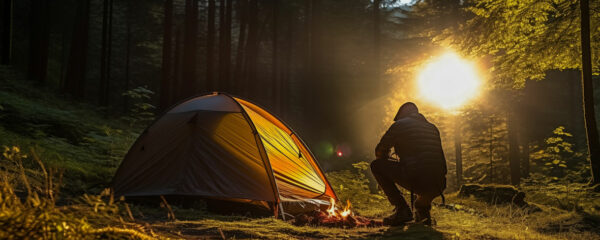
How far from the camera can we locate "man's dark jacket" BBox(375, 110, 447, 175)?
17.6 feet

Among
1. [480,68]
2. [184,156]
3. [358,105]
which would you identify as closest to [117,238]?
[184,156]

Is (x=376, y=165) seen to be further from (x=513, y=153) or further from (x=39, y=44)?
(x=39, y=44)

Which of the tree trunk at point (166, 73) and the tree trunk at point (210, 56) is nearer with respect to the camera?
the tree trunk at point (166, 73)

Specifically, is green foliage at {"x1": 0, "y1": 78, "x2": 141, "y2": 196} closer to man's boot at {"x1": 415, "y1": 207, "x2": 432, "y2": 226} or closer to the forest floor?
the forest floor

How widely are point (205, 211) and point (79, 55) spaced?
19674 mm

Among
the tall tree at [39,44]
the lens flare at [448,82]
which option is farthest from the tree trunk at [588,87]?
the tall tree at [39,44]

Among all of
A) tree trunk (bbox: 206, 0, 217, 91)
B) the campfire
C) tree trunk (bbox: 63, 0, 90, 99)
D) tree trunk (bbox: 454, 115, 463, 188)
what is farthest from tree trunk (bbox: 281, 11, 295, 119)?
the campfire

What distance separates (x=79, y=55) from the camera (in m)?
22.2

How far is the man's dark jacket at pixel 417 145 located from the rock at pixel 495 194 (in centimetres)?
428

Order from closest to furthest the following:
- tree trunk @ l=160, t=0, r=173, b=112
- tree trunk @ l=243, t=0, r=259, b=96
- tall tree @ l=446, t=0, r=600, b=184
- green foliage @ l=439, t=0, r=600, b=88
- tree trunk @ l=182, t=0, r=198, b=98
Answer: tall tree @ l=446, t=0, r=600, b=184, green foliage @ l=439, t=0, r=600, b=88, tree trunk @ l=160, t=0, r=173, b=112, tree trunk @ l=182, t=0, r=198, b=98, tree trunk @ l=243, t=0, r=259, b=96

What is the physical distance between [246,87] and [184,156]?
18.3 m

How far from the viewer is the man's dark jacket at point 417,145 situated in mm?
5363

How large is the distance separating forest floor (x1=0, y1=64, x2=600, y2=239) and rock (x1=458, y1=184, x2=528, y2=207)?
11.1 inches

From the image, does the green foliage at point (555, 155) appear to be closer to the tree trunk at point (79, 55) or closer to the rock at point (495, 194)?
the rock at point (495, 194)
